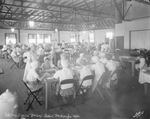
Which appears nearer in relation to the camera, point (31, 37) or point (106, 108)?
point (106, 108)

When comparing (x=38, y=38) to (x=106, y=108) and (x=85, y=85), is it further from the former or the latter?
(x=106, y=108)

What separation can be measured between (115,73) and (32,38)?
19.0 meters

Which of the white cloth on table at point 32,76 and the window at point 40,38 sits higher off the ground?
the window at point 40,38

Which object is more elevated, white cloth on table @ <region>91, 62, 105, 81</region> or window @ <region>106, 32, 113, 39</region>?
window @ <region>106, 32, 113, 39</region>

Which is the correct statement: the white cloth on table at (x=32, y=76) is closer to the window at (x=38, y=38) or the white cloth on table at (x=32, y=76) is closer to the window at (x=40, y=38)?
the window at (x=38, y=38)

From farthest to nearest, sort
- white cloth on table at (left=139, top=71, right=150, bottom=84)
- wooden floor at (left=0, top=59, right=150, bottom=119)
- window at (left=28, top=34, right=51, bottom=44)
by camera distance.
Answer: window at (left=28, top=34, right=51, bottom=44)
white cloth on table at (left=139, top=71, right=150, bottom=84)
wooden floor at (left=0, top=59, right=150, bottom=119)

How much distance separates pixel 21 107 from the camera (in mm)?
3713

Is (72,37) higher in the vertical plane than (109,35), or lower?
higher

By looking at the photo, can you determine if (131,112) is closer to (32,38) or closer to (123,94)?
(123,94)

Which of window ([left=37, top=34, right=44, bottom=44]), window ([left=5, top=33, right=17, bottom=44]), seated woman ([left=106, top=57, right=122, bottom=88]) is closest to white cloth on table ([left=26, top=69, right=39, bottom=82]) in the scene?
seated woman ([left=106, top=57, right=122, bottom=88])

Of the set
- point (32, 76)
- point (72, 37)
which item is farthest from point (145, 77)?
point (72, 37)

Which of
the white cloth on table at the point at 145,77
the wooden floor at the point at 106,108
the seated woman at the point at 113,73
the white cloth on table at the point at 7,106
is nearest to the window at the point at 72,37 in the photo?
the seated woman at the point at 113,73

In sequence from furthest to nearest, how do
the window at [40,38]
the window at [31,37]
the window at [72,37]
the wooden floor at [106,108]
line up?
the window at [72,37] → the window at [40,38] → the window at [31,37] → the wooden floor at [106,108]

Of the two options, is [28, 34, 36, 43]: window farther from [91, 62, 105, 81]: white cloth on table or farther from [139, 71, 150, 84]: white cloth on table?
[139, 71, 150, 84]: white cloth on table
